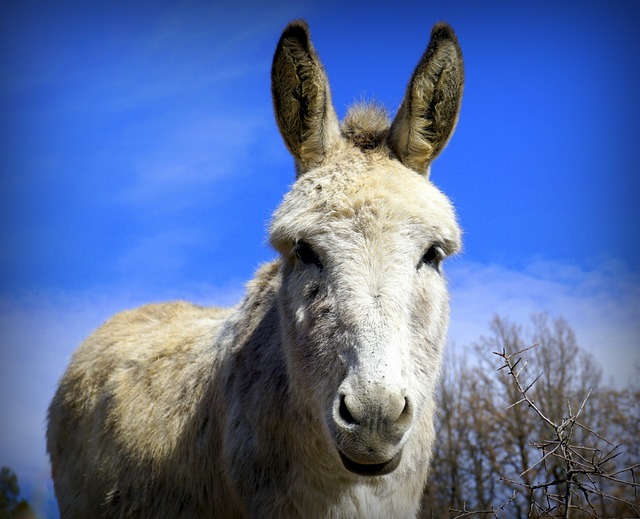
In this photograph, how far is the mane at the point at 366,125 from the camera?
4255mm

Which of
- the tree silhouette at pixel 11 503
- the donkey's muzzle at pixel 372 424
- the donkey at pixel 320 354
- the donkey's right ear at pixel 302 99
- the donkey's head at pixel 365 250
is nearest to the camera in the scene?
the donkey's muzzle at pixel 372 424

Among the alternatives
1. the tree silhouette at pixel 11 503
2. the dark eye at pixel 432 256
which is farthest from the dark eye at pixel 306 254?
the tree silhouette at pixel 11 503

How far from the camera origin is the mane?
14.0 feet

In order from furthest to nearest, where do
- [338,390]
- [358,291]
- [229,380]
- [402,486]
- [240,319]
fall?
[240,319]
[229,380]
[402,486]
[358,291]
[338,390]

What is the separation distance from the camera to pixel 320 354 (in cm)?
339

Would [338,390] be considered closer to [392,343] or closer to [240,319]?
[392,343]

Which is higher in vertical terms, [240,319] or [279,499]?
[240,319]

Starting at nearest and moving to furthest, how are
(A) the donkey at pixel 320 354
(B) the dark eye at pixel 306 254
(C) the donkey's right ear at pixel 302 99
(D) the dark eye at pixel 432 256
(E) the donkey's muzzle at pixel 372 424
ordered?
(E) the donkey's muzzle at pixel 372 424 < (A) the donkey at pixel 320 354 < (B) the dark eye at pixel 306 254 < (D) the dark eye at pixel 432 256 < (C) the donkey's right ear at pixel 302 99

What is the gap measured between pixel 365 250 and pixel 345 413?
90cm

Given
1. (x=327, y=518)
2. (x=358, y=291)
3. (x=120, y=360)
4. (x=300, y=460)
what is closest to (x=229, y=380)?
(x=300, y=460)

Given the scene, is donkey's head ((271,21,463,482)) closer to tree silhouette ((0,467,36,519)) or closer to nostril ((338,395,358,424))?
nostril ((338,395,358,424))

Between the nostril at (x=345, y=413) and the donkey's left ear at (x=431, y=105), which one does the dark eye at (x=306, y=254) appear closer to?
the nostril at (x=345, y=413)

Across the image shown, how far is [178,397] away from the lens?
4.92 meters

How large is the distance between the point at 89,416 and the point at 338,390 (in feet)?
12.0
